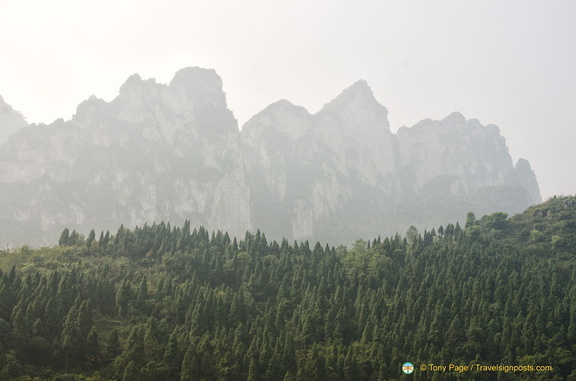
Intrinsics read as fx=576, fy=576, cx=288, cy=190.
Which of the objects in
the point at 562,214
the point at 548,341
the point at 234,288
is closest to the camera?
the point at 548,341

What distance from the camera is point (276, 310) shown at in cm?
8762

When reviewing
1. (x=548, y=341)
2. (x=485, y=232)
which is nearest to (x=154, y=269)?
(x=548, y=341)

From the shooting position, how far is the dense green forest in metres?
68.9

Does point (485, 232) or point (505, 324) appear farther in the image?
point (485, 232)

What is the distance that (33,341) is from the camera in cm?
6812

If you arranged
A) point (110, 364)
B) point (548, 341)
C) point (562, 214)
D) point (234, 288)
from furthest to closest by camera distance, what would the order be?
1. point (562, 214)
2. point (234, 288)
3. point (548, 341)
4. point (110, 364)

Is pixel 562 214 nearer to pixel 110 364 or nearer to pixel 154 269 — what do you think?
pixel 154 269

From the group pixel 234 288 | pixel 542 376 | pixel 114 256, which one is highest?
pixel 114 256

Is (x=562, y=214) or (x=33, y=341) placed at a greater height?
(x=562, y=214)

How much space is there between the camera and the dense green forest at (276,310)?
68938 mm

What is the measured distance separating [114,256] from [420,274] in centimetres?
5621

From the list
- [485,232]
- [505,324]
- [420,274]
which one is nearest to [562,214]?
[485,232]

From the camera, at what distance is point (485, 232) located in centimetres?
14188

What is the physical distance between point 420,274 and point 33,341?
2541 inches
